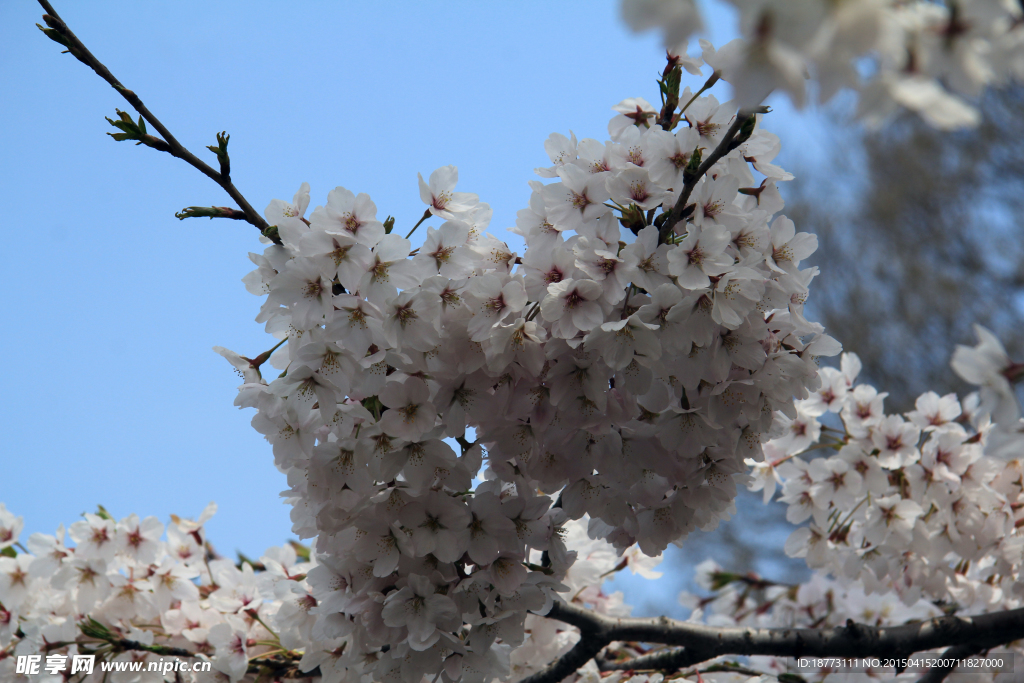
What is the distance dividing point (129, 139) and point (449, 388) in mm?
730

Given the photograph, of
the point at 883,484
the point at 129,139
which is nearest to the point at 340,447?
the point at 129,139

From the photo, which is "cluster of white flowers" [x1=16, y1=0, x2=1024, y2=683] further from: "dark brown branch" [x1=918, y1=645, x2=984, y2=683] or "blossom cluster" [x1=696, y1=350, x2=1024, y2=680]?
"dark brown branch" [x1=918, y1=645, x2=984, y2=683]

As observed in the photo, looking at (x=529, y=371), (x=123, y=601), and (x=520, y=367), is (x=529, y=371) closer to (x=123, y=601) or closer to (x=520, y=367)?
(x=520, y=367)

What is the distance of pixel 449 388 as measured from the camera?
4.18ft

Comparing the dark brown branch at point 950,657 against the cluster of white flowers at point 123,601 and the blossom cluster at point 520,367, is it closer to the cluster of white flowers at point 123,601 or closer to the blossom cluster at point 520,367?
the blossom cluster at point 520,367

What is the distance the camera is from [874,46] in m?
0.65

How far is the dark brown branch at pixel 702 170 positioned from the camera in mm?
1147

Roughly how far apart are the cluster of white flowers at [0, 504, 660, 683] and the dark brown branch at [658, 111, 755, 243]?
134cm

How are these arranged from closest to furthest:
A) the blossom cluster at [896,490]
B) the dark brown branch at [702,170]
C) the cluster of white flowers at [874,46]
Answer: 1. the cluster of white flowers at [874,46]
2. the dark brown branch at [702,170]
3. the blossom cluster at [896,490]

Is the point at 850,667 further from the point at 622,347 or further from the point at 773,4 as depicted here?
the point at 773,4

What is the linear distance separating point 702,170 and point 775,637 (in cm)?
134

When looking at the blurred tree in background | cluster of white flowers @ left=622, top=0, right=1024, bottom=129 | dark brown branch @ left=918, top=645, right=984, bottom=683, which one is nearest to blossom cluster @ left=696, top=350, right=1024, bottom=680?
dark brown branch @ left=918, top=645, right=984, bottom=683

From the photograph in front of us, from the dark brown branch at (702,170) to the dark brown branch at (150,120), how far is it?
2.40 ft

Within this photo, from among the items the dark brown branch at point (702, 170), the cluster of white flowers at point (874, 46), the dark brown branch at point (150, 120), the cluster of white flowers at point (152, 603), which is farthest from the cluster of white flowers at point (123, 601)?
the cluster of white flowers at point (874, 46)
